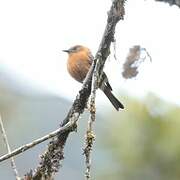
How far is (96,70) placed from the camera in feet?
6.30

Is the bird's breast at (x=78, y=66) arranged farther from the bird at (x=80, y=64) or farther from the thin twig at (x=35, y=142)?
the thin twig at (x=35, y=142)

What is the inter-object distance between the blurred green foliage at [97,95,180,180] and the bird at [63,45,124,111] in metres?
2.48

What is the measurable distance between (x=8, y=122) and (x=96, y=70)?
7796mm

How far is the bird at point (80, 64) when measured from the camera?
11.6 ft

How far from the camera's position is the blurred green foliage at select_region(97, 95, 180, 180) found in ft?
22.2

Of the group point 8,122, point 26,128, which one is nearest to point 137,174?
point 8,122

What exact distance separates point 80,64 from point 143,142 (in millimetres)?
3729

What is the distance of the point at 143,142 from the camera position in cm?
726

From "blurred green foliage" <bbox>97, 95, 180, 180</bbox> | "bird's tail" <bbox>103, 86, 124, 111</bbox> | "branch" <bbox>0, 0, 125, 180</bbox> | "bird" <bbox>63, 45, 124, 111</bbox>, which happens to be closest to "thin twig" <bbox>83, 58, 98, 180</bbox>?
"branch" <bbox>0, 0, 125, 180</bbox>

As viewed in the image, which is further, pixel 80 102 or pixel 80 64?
pixel 80 64

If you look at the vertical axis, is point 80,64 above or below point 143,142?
below

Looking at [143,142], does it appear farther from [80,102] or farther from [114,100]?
[80,102]

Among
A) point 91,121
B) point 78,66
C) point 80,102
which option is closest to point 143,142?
point 78,66

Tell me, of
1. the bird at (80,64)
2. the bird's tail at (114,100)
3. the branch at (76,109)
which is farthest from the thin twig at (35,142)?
the bird's tail at (114,100)
